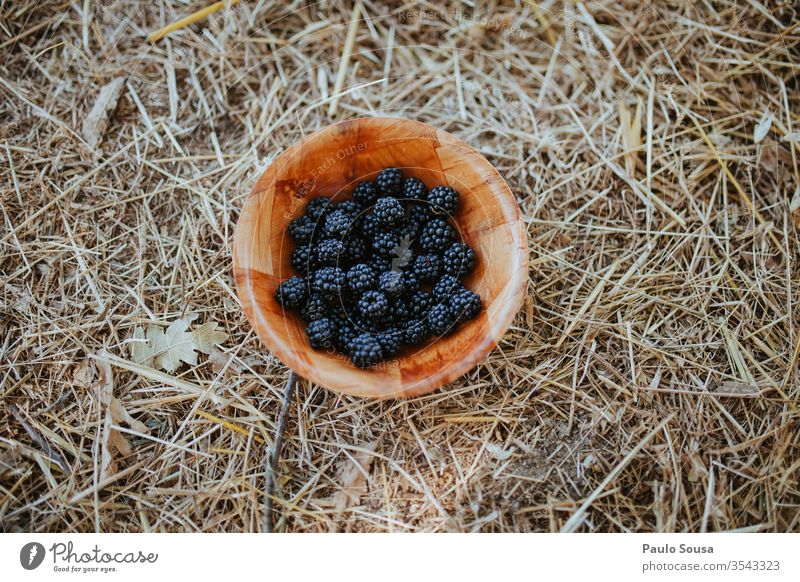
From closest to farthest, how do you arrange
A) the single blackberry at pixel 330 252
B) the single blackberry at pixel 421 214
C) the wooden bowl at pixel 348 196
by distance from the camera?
1. the wooden bowl at pixel 348 196
2. the single blackberry at pixel 330 252
3. the single blackberry at pixel 421 214

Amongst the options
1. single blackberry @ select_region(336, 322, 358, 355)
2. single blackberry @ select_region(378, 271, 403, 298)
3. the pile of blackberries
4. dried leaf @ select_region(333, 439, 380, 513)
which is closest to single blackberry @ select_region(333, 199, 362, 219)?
the pile of blackberries

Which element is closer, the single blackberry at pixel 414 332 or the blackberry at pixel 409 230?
the single blackberry at pixel 414 332

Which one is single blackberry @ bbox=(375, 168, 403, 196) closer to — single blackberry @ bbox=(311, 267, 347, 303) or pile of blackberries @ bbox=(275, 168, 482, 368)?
pile of blackberries @ bbox=(275, 168, 482, 368)

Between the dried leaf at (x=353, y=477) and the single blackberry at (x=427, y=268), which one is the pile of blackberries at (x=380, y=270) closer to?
the single blackberry at (x=427, y=268)

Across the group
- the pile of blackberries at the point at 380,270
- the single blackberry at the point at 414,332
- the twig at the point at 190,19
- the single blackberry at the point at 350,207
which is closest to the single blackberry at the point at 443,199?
the pile of blackberries at the point at 380,270

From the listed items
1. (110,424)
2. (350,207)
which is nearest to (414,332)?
(350,207)

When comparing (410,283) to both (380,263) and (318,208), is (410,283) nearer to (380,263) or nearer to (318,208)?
(380,263)
